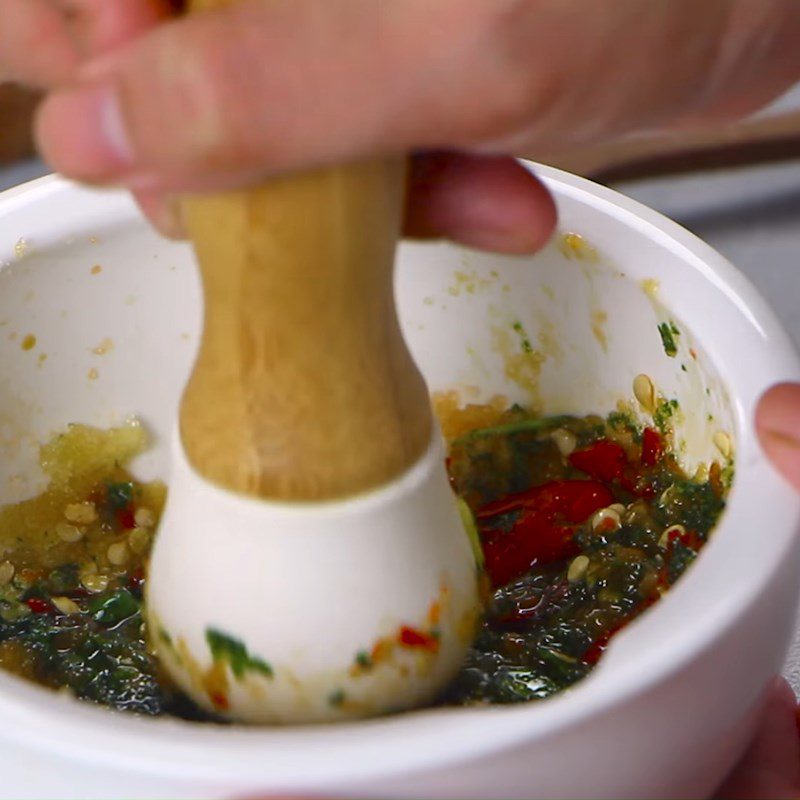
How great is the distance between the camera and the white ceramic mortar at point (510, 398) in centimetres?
48

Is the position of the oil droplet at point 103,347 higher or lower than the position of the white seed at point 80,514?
higher

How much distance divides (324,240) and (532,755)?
0.71ft

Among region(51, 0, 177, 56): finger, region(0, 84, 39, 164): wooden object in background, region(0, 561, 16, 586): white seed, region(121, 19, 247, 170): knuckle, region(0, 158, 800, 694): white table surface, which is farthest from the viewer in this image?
region(0, 84, 39, 164): wooden object in background

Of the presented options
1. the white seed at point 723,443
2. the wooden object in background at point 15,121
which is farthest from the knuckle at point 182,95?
the wooden object in background at point 15,121

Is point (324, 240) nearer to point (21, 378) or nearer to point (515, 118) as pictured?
point (515, 118)

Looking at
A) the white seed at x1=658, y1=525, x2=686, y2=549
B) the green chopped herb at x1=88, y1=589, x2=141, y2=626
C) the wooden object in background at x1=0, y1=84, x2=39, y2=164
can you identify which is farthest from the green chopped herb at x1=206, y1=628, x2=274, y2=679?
the wooden object in background at x1=0, y1=84, x2=39, y2=164

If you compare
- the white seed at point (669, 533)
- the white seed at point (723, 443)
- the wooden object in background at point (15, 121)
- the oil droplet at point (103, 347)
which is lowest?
the wooden object in background at point (15, 121)

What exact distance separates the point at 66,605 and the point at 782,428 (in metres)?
0.41

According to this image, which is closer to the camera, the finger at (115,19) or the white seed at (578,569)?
the finger at (115,19)

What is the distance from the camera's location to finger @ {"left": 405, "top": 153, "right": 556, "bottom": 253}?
0.65m

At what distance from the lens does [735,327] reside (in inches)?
25.8

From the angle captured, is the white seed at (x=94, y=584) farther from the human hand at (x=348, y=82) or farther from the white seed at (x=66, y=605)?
the human hand at (x=348, y=82)

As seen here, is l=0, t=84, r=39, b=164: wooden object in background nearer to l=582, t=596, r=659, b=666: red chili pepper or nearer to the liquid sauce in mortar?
the liquid sauce in mortar

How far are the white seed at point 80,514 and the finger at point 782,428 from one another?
1.37ft
